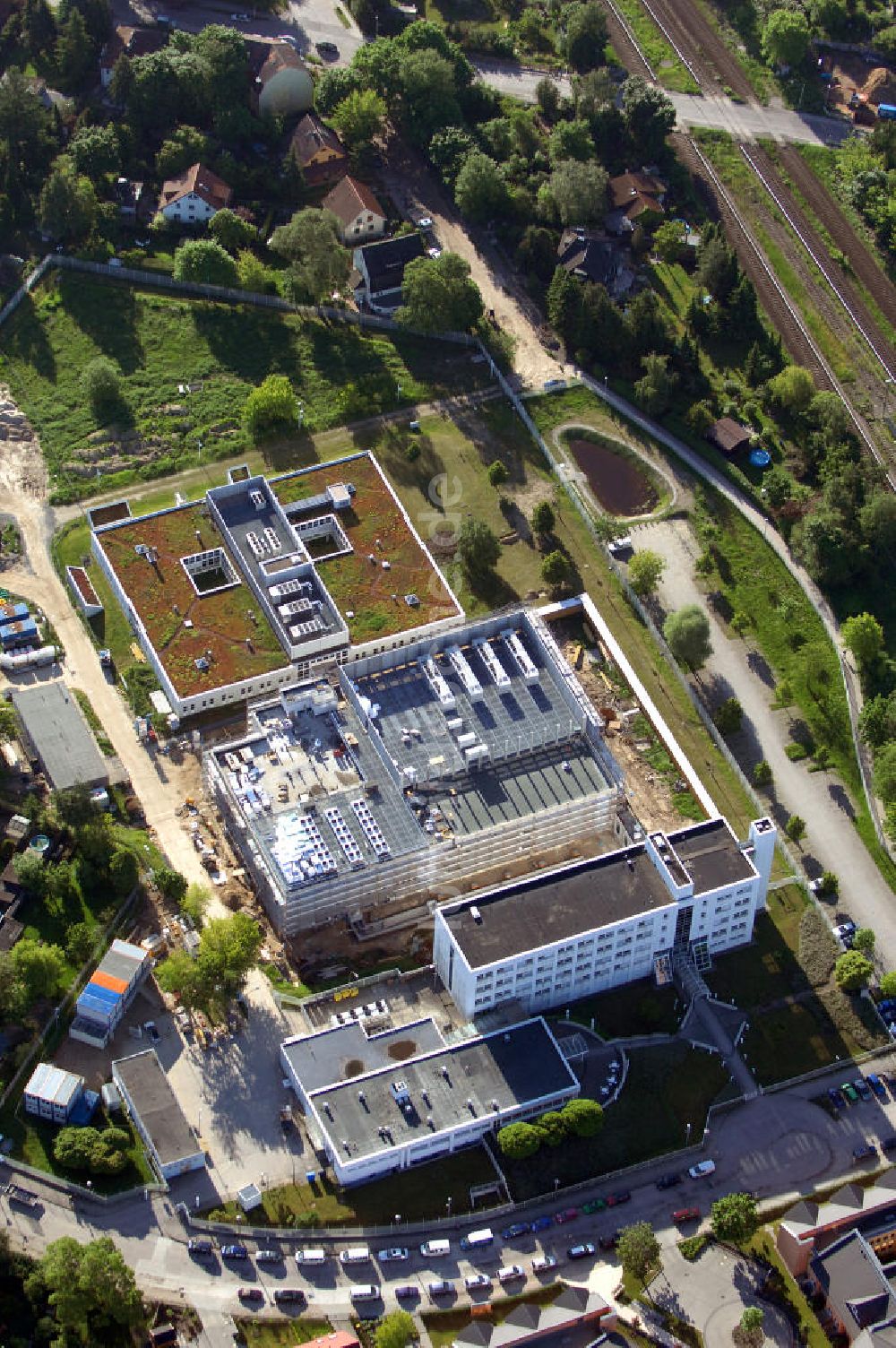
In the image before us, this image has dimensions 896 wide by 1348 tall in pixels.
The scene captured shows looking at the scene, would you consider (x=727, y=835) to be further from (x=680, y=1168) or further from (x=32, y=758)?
(x=32, y=758)

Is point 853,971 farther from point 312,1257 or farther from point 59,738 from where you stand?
point 59,738

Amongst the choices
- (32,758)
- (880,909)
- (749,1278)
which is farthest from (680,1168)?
(32,758)

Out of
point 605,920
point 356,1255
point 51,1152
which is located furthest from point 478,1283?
point 51,1152

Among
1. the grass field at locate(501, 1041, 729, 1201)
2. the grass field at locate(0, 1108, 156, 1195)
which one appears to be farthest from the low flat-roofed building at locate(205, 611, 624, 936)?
the grass field at locate(0, 1108, 156, 1195)

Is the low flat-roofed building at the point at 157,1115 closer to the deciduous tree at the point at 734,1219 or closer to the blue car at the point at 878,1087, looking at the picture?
the deciduous tree at the point at 734,1219

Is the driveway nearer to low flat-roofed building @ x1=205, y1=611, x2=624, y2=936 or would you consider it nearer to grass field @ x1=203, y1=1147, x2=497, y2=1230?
low flat-roofed building @ x1=205, y1=611, x2=624, y2=936

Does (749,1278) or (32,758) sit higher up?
(32,758)
